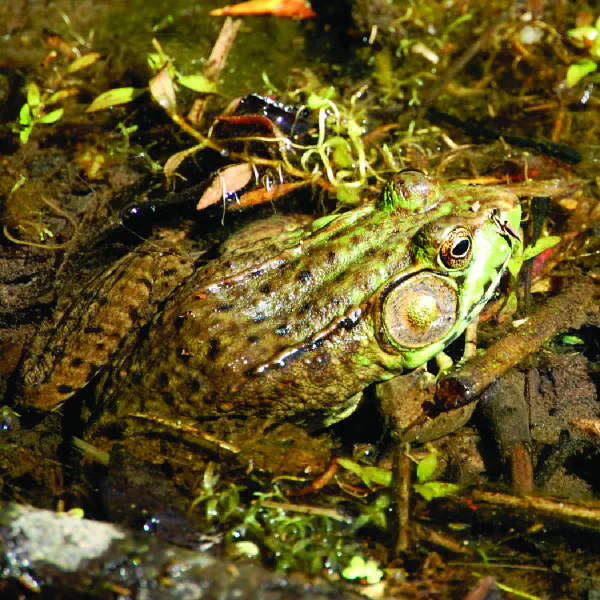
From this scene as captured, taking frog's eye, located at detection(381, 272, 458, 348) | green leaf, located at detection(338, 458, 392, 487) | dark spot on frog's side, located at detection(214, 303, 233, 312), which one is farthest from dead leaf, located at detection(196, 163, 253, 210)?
green leaf, located at detection(338, 458, 392, 487)

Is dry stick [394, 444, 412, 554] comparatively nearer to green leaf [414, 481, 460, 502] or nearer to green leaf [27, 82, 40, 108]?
green leaf [414, 481, 460, 502]

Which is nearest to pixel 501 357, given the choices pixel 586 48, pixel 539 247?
pixel 539 247

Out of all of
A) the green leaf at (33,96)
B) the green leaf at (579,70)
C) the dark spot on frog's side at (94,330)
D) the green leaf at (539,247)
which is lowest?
the dark spot on frog's side at (94,330)

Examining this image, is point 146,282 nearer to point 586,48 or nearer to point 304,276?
point 304,276

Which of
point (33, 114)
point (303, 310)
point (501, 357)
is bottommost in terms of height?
point (501, 357)

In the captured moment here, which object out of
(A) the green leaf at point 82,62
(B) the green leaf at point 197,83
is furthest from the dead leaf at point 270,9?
(B) the green leaf at point 197,83

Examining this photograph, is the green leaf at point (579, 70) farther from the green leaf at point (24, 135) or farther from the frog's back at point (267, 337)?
the green leaf at point (24, 135)

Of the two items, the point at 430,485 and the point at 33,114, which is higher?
the point at 33,114
